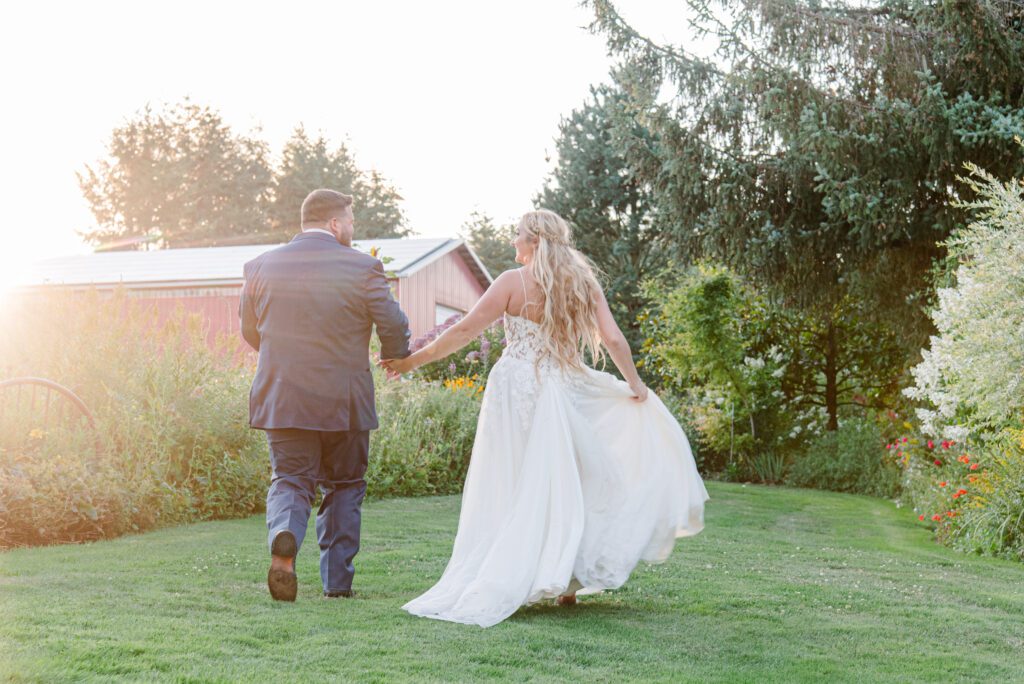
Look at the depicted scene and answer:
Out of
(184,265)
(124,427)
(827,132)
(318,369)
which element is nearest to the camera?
(318,369)

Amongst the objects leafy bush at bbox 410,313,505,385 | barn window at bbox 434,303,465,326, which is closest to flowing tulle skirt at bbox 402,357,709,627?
leafy bush at bbox 410,313,505,385

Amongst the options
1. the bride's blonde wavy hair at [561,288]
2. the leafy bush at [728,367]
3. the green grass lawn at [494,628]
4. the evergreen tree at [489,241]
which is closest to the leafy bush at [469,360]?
the leafy bush at [728,367]

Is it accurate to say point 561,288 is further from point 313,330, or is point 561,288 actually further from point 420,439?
point 420,439

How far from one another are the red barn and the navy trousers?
44.8 feet

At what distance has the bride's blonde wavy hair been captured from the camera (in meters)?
4.64

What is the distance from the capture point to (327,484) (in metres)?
4.80

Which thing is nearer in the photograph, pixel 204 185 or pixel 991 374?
pixel 991 374

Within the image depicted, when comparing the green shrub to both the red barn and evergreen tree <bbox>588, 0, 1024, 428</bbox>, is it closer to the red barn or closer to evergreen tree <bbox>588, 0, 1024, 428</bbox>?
evergreen tree <bbox>588, 0, 1024, 428</bbox>

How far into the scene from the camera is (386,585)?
16.9 ft

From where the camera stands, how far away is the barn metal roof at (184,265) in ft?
68.3

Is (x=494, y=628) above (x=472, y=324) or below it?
below

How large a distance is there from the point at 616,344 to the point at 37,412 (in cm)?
449

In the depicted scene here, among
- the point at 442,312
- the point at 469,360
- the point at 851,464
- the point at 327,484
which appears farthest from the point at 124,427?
the point at 442,312

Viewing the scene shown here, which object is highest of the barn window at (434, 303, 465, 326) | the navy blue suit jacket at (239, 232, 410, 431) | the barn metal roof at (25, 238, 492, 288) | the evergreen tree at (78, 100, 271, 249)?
the evergreen tree at (78, 100, 271, 249)
